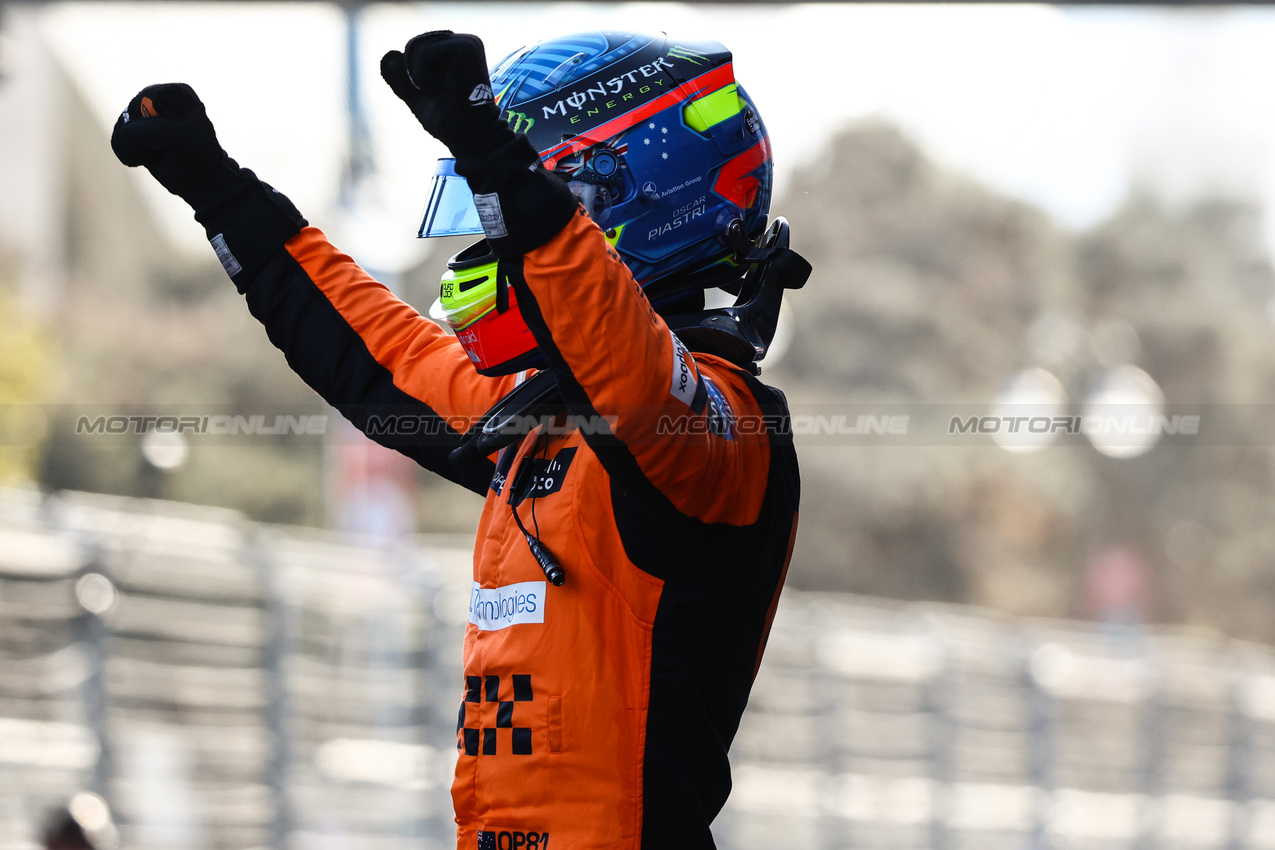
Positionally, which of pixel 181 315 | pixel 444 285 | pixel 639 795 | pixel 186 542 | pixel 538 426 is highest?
pixel 181 315

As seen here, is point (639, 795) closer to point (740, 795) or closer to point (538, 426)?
point (538, 426)

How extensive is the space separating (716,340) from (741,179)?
35 cm

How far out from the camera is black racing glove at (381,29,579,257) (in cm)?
129

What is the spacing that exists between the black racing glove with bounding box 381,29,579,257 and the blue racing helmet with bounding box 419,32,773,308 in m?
0.43

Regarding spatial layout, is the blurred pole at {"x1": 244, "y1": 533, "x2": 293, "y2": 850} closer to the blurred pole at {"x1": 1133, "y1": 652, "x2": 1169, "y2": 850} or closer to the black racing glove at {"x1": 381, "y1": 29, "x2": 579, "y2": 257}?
the black racing glove at {"x1": 381, "y1": 29, "x2": 579, "y2": 257}

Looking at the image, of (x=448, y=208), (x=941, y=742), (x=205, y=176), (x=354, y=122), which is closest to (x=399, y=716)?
(x=354, y=122)

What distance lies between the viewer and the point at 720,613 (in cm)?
160

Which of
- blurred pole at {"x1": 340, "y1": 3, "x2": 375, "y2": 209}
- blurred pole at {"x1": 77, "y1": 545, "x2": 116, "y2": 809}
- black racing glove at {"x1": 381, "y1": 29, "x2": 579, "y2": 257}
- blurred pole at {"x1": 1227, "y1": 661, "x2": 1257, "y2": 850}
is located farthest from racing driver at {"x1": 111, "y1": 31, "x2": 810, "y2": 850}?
blurred pole at {"x1": 1227, "y1": 661, "x2": 1257, "y2": 850}

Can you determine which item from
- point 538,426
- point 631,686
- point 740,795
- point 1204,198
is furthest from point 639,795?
point 1204,198

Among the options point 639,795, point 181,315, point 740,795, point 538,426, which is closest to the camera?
point 639,795

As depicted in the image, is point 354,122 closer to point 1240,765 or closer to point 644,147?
point 644,147

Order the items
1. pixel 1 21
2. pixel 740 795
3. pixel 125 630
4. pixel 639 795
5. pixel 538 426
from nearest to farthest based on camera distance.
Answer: pixel 639 795, pixel 538 426, pixel 125 630, pixel 740 795, pixel 1 21

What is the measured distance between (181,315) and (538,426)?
17.0 metres

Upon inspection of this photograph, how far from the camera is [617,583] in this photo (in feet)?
5.03
